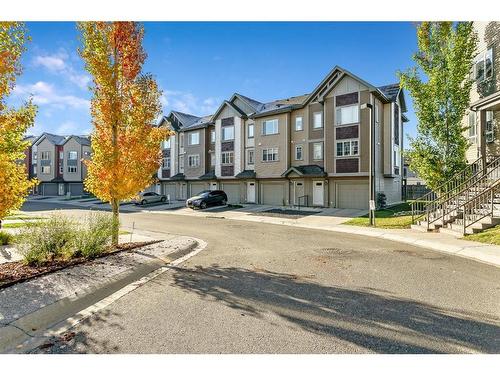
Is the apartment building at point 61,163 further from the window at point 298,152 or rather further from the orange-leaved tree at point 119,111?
the orange-leaved tree at point 119,111

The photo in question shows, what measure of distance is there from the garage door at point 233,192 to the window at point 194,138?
827 centimetres

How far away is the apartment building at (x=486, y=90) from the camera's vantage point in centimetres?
1484

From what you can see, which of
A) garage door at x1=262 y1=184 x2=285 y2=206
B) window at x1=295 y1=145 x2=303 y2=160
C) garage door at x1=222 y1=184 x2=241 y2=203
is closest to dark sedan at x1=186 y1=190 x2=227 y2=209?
garage door at x1=222 y1=184 x2=241 y2=203

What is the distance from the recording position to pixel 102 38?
31.4ft

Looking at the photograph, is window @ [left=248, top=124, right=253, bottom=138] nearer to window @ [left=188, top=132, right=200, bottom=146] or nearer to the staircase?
window @ [left=188, top=132, right=200, bottom=146]

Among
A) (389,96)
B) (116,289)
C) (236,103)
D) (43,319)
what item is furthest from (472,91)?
(236,103)

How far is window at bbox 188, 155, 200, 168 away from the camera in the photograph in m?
40.0

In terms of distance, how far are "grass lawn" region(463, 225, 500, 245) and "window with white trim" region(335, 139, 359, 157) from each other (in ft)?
48.1

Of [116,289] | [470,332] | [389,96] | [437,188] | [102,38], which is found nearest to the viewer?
[470,332]

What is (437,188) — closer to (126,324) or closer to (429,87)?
(429,87)

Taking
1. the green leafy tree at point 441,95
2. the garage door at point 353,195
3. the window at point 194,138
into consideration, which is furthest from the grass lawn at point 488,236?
the window at point 194,138

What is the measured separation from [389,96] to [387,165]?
22.2ft

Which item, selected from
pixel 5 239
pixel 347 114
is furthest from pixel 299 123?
pixel 5 239

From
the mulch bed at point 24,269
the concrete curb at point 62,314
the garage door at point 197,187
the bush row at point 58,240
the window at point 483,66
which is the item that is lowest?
the concrete curb at point 62,314
